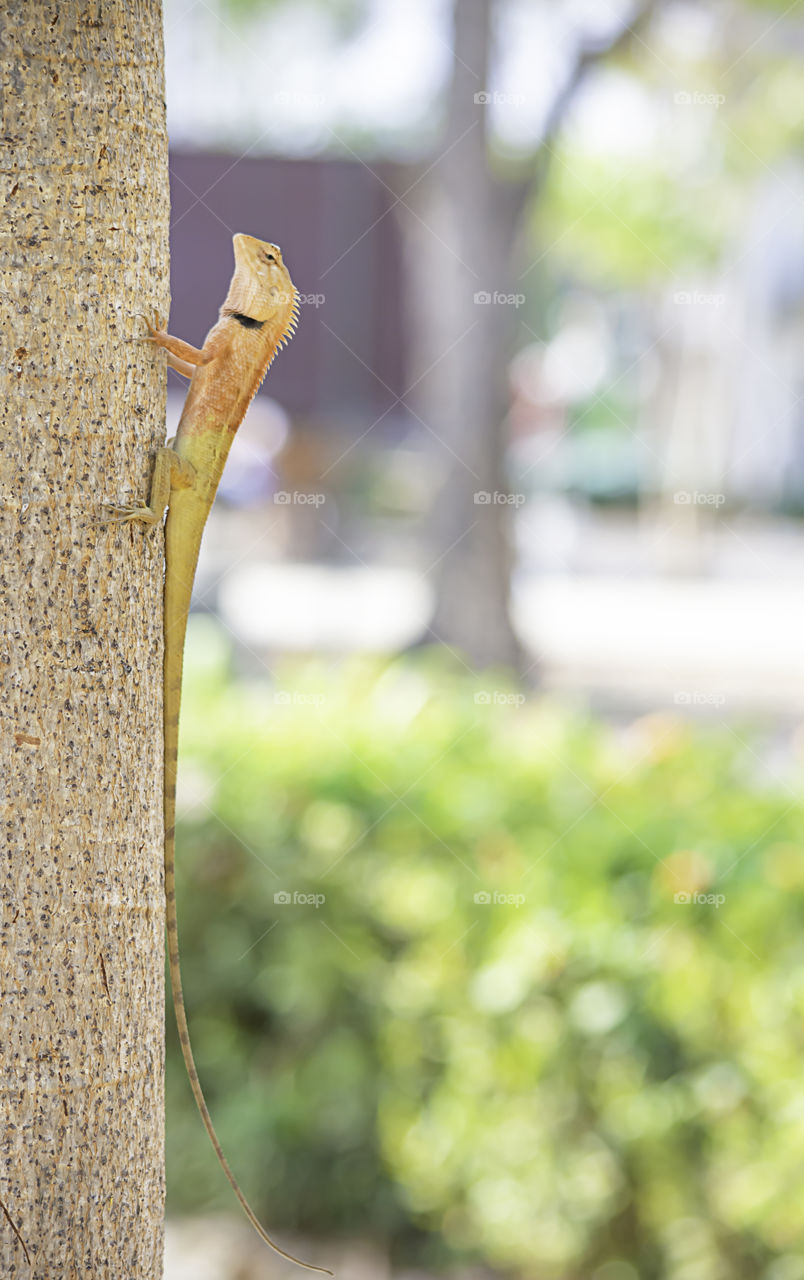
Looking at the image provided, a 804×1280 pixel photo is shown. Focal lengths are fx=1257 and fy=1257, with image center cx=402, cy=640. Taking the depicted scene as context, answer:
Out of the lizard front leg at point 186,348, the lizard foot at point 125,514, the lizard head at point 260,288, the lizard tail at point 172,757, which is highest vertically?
the lizard head at point 260,288

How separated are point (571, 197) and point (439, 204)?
12850 millimetres

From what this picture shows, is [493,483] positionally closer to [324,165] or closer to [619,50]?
[619,50]

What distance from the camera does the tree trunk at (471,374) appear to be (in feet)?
26.3

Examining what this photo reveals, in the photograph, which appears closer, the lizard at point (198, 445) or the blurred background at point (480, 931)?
the lizard at point (198, 445)

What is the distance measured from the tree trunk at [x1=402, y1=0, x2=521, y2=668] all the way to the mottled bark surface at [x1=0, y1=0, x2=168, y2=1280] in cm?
667

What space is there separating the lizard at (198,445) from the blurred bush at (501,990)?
1.76 meters

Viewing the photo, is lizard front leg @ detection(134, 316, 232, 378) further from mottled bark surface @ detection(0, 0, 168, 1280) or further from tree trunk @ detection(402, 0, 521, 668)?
tree trunk @ detection(402, 0, 521, 668)

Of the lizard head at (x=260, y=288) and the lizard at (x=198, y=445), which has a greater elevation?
the lizard head at (x=260, y=288)

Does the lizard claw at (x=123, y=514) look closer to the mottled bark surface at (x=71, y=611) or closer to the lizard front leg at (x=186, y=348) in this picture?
the mottled bark surface at (x=71, y=611)

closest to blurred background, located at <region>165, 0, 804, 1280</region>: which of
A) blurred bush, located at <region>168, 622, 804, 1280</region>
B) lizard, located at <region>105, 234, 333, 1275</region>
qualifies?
blurred bush, located at <region>168, 622, 804, 1280</region>

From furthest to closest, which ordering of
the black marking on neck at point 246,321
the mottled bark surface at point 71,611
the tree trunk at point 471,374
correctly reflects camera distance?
the tree trunk at point 471,374 → the black marking on neck at point 246,321 → the mottled bark surface at point 71,611

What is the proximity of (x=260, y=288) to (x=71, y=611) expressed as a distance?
712mm

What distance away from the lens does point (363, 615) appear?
13.6 m

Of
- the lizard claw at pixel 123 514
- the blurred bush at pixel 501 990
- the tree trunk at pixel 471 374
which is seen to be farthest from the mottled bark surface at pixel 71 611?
the tree trunk at pixel 471 374
